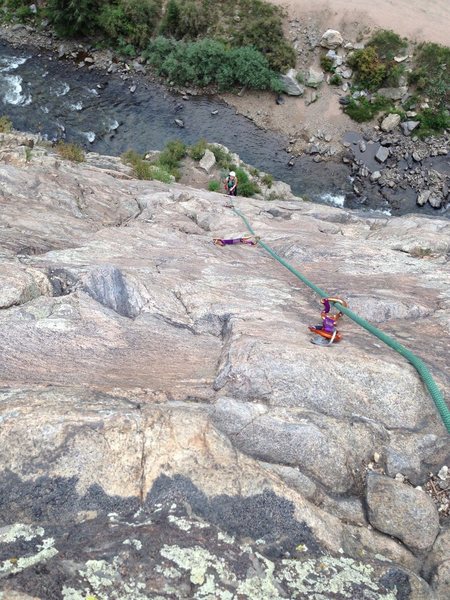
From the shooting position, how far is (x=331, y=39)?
3148 centimetres

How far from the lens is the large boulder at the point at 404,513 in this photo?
3.93m

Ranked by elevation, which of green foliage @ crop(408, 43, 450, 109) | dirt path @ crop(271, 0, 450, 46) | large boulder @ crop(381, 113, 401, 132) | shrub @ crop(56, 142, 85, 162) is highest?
dirt path @ crop(271, 0, 450, 46)

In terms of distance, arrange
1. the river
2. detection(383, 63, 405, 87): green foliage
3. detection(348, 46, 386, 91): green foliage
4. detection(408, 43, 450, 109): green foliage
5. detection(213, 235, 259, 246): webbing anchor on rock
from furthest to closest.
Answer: detection(348, 46, 386, 91): green foliage → detection(383, 63, 405, 87): green foliage → detection(408, 43, 450, 109): green foliage → the river → detection(213, 235, 259, 246): webbing anchor on rock

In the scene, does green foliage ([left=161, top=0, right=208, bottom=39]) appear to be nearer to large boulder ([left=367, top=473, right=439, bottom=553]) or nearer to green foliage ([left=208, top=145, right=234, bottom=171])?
green foliage ([left=208, top=145, right=234, bottom=171])

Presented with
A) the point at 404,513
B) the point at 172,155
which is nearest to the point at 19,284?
the point at 404,513

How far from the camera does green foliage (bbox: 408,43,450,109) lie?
29.9 metres

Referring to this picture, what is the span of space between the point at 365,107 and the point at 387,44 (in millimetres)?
5057

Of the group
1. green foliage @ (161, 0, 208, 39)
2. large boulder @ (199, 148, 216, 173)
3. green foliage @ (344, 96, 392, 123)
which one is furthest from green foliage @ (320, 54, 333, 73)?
large boulder @ (199, 148, 216, 173)

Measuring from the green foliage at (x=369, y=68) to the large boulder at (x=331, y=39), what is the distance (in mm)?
1643

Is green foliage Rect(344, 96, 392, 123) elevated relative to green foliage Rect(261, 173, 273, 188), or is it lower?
elevated

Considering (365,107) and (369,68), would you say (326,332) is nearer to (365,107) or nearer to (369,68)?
(365,107)

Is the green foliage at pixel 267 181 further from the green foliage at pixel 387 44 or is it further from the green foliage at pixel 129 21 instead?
the green foliage at pixel 129 21

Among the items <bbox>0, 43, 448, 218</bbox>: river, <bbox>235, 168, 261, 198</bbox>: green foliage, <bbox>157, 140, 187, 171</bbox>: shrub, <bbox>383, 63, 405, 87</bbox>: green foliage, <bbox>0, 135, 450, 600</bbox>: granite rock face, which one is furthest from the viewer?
<bbox>383, 63, 405, 87</bbox>: green foliage

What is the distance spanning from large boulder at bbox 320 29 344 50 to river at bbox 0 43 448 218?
7927 millimetres
